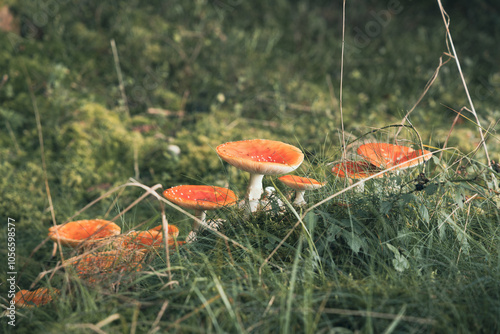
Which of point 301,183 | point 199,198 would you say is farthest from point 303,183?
point 199,198

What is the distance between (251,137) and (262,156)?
2373 millimetres

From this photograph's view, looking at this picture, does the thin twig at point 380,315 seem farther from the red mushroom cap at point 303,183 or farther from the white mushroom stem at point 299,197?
the white mushroom stem at point 299,197

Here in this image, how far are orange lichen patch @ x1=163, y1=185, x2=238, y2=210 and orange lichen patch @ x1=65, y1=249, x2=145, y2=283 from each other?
1.07ft

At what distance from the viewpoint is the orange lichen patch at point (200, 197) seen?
7.14ft

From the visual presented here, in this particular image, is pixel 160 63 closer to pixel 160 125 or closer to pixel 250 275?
pixel 160 125

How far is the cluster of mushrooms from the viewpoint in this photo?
1.98 metres

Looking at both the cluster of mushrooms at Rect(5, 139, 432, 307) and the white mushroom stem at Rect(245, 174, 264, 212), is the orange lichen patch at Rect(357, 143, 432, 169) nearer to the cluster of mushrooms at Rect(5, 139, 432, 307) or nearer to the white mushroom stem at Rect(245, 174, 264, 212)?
the cluster of mushrooms at Rect(5, 139, 432, 307)

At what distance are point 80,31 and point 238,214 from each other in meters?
4.61

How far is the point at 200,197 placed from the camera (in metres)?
2.28

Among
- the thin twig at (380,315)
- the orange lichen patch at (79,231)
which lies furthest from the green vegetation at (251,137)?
the orange lichen patch at (79,231)

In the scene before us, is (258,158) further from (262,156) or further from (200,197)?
(200,197)

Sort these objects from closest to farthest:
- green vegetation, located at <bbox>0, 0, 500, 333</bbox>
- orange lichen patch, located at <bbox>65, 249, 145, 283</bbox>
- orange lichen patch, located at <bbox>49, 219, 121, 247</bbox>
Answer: green vegetation, located at <bbox>0, 0, 500, 333</bbox> → orange lichen patch, located at <bbox>65, 249, 145, 283</bbox> → orange lichen patch, located at <bbox>49, 219, 121, 247</bbox>

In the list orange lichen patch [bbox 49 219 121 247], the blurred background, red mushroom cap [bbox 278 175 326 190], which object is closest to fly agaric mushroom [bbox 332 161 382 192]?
red mushroom cap [bbox 278 175 326 190]

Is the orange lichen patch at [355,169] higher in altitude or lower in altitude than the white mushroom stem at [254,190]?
higher
